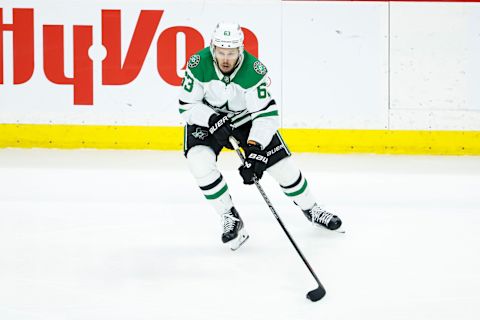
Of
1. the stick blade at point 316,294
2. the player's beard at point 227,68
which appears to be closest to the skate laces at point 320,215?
the player's beard at point 227,68

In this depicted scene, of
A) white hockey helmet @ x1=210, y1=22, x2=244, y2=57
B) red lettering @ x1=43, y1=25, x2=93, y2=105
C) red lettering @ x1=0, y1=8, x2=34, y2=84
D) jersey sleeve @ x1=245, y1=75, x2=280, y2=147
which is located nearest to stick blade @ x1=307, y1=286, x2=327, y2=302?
jersey sleeve @ x1=245, y1=75, x2=280, y2=147

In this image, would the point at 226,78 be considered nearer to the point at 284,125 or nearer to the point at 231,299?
the point at 231,299

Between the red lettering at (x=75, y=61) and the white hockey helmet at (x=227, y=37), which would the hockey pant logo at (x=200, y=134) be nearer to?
the white hockey helmet at (x=227, y=37)

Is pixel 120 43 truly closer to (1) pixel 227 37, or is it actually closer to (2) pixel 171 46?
(2) pixel 171 46

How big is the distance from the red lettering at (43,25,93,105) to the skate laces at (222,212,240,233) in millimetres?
2707

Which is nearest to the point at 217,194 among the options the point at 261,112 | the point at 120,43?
the point at 261,112

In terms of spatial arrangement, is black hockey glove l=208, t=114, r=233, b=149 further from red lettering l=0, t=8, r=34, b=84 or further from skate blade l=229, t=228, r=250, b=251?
red lettering l=0, t=8, r=34, b=84

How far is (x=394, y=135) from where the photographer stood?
549 cm

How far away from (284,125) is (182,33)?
0.98 meters

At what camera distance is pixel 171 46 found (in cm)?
558

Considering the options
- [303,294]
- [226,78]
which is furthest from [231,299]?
[226,78]

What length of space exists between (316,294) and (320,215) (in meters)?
0.95

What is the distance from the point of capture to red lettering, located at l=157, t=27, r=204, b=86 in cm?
557

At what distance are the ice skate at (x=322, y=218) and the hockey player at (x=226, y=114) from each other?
0.33 meters
